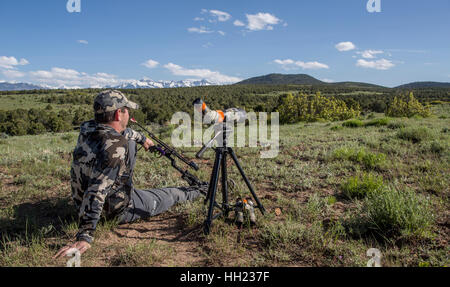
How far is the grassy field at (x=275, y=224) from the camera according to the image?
2.86m

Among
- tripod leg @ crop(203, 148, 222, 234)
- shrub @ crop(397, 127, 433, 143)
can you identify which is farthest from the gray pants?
shrub @ crop(397, 127, 433, 143)

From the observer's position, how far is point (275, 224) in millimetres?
3510

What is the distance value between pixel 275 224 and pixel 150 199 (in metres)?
1.98

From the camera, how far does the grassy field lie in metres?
2.86

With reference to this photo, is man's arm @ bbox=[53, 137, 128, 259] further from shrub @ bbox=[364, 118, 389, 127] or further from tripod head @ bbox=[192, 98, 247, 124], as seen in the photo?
shrub @ bbox=[364, 118, 389, 127]

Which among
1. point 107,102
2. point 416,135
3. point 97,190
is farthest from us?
point 416,135

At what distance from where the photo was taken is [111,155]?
2754 mm

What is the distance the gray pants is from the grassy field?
0.13m

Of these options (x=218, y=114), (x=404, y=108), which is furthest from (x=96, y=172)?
(x=404, y=108)

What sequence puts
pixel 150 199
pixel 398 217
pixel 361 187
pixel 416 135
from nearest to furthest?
pixel 398 217 < pixel 150 199 < pixel 361 187 < pixel 416 135

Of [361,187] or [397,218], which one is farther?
[361,187]

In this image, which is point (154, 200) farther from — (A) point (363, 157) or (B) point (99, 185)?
(A) point (363, 157)
